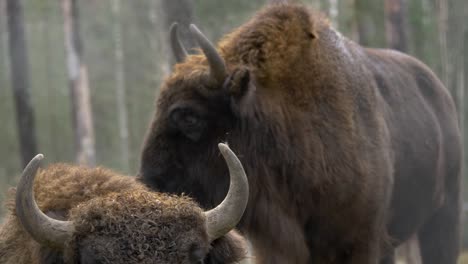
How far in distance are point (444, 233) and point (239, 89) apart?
346 centimetres

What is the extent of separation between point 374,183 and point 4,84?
34860 millimetres

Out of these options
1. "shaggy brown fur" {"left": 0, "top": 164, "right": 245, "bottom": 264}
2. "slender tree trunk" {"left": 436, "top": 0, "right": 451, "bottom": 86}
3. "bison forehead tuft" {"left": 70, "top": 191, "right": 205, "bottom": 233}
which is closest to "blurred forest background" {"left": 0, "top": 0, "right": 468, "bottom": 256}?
"slender tree trunk" {"left": 436, "top": 0, "right": 451, "bottom": 86}

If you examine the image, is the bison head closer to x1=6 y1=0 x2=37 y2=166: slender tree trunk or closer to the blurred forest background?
x1=6 y1=0 x2=37 y2=166: slender tree trunk

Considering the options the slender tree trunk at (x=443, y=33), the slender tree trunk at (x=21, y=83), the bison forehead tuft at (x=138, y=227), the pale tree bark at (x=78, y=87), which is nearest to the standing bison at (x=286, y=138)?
the bison forehead tuft at (x=138, y=227)

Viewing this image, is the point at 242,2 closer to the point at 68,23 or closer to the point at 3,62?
the point at 68,23

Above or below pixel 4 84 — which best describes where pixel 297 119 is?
above

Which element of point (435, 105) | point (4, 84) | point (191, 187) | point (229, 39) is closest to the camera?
point (191, 187)

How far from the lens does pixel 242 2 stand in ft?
96.6

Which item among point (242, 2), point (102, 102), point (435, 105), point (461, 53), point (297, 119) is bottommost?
point (102, 102)

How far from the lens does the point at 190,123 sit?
6973 millimetres

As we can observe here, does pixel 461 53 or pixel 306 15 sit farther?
pixel 461 53

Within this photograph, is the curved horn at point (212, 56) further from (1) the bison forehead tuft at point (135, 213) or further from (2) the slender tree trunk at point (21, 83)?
(2) the slender tree trunk at point (21, 83)

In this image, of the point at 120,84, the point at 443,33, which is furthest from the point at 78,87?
the point at 120,84

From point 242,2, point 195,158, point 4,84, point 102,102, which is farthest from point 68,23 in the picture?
point 195,158
